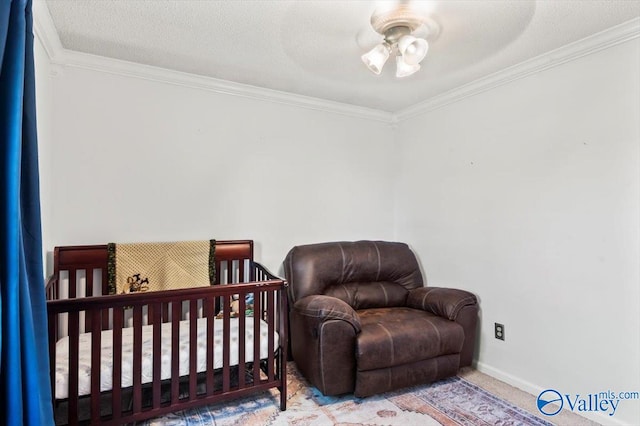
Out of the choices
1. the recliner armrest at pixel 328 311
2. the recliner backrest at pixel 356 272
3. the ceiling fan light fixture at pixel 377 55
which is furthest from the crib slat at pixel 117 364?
the ceiling fan light fixture at pixel 377 55

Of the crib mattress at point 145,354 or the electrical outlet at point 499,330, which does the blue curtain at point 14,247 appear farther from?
the electrical outlet at point 499,330

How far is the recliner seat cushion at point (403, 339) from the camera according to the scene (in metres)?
2.25

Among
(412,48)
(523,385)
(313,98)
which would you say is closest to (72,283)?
(313,98)

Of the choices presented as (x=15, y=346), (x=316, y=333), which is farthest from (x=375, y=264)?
(x=15, y=346)

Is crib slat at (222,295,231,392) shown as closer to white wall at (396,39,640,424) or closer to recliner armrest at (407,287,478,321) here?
recliner armrest at (407,287,478,321)

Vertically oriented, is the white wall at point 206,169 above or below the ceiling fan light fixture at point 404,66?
below

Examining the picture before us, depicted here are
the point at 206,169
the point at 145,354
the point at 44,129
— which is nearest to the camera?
the point at 145,354

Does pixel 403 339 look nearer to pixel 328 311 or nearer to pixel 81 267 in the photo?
pixel 328 311

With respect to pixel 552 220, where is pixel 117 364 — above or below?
below

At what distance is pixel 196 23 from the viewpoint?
2012 millimetres

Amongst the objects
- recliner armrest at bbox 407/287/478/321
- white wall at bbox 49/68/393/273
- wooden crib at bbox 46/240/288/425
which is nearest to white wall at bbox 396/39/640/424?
recliner armrest at bbox 407/287/478/321

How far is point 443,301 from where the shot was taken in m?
2.67

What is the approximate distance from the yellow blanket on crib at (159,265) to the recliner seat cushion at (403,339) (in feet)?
3.96

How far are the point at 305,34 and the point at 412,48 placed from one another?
65 centimetres
